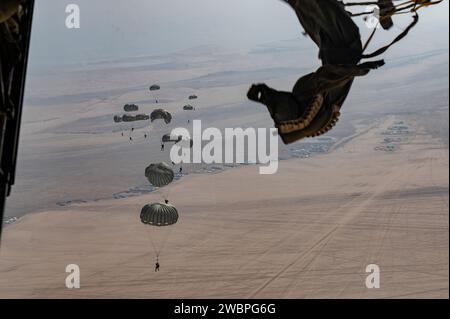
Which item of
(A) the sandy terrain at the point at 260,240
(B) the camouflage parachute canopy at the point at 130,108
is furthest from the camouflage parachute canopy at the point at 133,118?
(A) the sandy terrain at the point at 260,240

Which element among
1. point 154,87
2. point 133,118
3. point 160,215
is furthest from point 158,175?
point 154,87

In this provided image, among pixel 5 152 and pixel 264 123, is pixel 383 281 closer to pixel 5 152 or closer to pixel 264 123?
pixel 264 123

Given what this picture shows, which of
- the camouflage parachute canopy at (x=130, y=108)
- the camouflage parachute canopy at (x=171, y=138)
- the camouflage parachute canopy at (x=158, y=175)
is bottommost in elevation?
the camouflage parachute canopy at (x=158, y=175)

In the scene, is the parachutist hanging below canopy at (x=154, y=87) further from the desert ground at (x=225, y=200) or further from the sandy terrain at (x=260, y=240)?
the sandy terrain at (x=260, y=240)

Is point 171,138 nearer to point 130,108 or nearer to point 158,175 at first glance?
point 130,108

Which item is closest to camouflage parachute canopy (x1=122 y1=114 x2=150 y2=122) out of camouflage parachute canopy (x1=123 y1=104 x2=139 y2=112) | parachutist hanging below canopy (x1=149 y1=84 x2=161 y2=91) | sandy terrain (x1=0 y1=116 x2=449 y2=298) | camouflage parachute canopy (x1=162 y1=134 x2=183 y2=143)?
camouflage parachute canopy (x1=123 y1=104 x2=139 y2=112)

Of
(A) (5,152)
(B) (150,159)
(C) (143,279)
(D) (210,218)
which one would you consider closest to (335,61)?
(A) (5,152)
